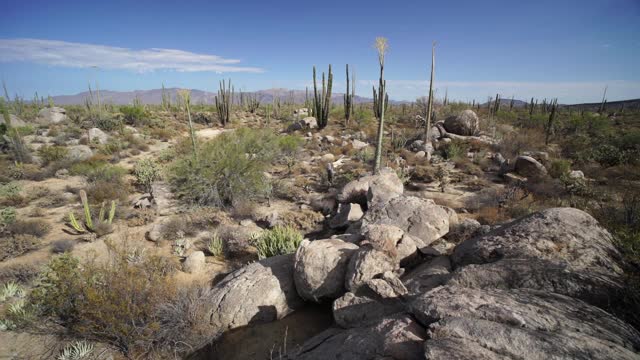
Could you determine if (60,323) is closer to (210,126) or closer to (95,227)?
(95,227)

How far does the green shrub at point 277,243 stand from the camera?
17.5 ft

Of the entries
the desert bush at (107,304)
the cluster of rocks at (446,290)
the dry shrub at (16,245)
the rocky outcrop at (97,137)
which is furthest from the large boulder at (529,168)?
the rocky outcrop at (97,137)

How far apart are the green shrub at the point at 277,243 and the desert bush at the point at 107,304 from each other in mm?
2030

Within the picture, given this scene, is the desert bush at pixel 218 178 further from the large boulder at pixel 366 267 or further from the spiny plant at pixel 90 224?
the large boulder at pixel 366 267

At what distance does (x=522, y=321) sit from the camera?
6.73 ft

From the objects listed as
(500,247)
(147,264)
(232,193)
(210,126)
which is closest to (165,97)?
(210,126)

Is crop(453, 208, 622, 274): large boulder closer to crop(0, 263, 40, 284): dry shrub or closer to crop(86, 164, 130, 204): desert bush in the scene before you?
crop(0, 263, 40, 284): dry shrub

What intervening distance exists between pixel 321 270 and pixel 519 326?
2.46m

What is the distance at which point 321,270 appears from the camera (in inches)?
157

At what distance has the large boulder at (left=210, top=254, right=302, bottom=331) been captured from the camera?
153 inches

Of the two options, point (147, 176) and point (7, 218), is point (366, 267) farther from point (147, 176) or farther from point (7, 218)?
point (147, 176)

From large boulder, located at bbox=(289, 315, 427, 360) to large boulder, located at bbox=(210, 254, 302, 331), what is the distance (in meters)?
1.28

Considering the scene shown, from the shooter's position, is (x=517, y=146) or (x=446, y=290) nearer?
(x=446, y=290)

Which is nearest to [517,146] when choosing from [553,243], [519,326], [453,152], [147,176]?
[453,152]
